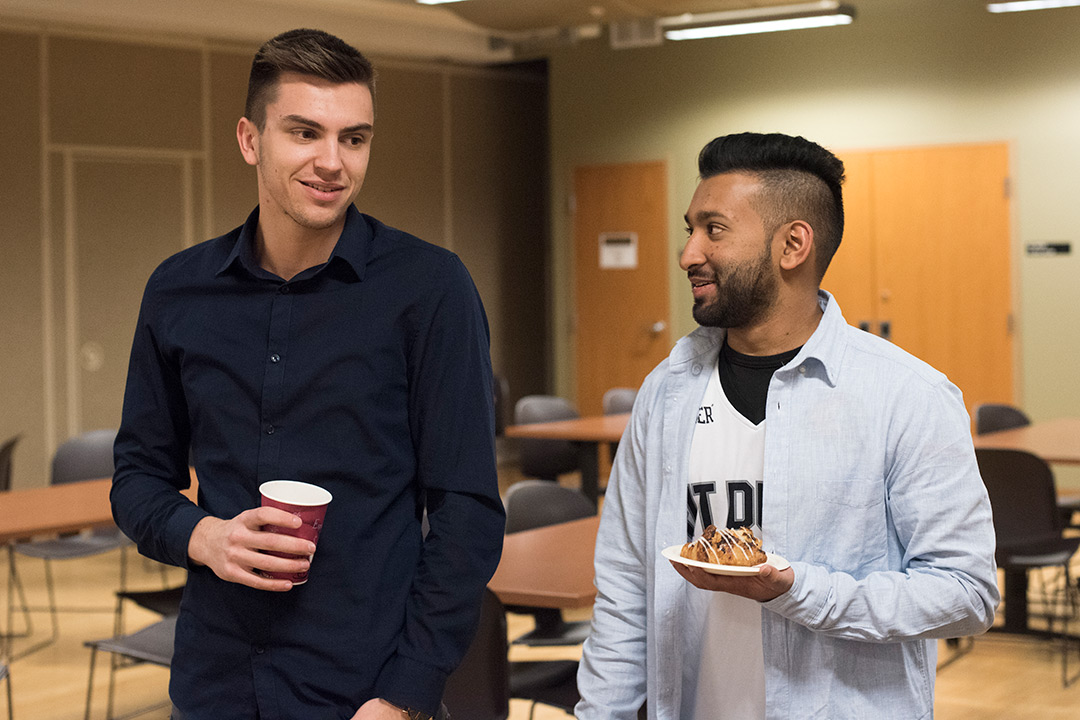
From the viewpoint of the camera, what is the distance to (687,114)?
9.17m

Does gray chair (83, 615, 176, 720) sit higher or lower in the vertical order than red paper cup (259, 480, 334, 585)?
lower

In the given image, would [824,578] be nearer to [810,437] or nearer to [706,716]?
[810,437]

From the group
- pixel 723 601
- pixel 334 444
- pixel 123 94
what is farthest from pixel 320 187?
pixel 123 94

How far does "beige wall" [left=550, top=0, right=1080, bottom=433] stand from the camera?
7836mm

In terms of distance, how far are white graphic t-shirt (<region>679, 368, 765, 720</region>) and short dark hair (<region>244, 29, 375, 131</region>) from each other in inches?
28.6

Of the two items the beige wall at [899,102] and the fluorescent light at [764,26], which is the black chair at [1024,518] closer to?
the beige wall at [899,102]

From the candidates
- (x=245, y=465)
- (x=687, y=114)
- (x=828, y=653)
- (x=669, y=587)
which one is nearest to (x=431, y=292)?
(x=245, y=465)

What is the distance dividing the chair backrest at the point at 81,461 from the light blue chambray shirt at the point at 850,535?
4.20 meters

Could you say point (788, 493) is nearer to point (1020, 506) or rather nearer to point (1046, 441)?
point (1020, 506)

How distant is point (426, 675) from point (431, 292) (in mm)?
492

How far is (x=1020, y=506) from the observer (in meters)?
4.58

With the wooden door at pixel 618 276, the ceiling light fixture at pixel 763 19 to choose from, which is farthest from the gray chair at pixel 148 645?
the wooden door at pixel 618 276

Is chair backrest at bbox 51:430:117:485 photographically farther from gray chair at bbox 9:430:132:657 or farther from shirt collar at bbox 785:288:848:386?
shirt collar at bbox 785:288:848:386

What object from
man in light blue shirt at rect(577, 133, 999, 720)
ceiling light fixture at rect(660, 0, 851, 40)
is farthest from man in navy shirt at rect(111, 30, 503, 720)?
ceiling light fixture at rect(660, 0, 851, 40)
